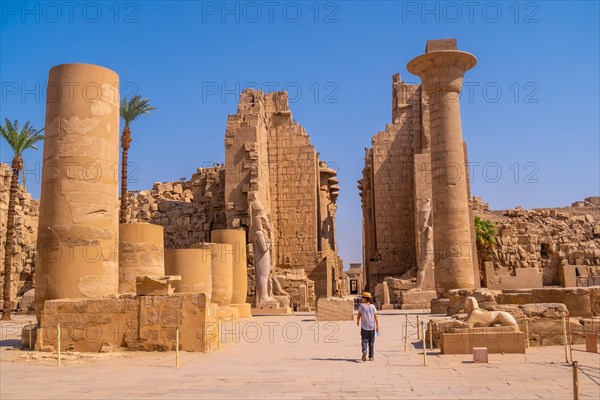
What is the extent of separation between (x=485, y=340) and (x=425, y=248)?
16.3 meters

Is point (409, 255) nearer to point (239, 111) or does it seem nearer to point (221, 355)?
point (239, 111)

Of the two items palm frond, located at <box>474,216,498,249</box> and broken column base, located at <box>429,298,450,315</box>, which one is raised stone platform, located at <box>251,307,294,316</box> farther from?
palm frond, located at <box>474,216,498,249</box>

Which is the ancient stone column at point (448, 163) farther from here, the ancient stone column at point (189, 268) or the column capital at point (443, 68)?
the ancient stone column at point (189, 268)

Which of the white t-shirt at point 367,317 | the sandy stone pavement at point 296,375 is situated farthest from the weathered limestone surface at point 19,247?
the white t-shirt at point 367,317

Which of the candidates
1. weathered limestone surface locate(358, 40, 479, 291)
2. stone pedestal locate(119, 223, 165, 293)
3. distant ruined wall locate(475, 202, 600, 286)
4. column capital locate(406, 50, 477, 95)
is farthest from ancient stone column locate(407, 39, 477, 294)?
distant ruined wall locate(475, 202, 600, 286)

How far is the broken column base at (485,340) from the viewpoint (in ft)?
30.5

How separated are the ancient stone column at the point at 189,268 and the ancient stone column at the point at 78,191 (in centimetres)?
465

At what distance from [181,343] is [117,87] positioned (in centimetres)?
500

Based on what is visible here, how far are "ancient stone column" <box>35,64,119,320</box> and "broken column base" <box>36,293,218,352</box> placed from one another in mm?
437

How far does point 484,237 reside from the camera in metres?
29.7

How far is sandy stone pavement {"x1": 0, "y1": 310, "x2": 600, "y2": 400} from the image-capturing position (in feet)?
21.0

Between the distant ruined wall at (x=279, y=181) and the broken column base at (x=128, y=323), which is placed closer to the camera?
the broken column base at (x=128, y=323)

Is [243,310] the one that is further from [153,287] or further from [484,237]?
[484,237]

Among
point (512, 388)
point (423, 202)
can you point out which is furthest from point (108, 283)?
point (423, 202)
